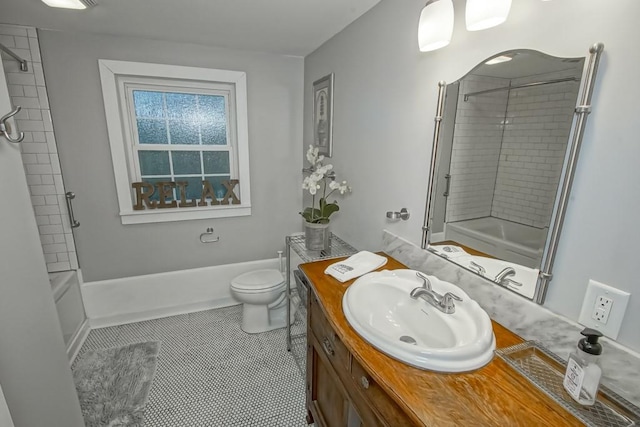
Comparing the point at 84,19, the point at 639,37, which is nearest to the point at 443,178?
the point at 639,37

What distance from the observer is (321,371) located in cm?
135

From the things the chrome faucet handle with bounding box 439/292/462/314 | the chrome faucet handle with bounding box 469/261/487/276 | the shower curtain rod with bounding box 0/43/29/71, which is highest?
the shower curtain rod with bounding box 0/43/29/71

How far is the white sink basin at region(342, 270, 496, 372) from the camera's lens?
0.80 metres

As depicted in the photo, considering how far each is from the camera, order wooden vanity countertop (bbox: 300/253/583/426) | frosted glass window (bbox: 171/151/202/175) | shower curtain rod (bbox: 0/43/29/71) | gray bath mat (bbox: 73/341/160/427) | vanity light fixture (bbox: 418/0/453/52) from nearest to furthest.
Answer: wooden vanity countertop (bbox: 300/253/583/426), vanity light fixture (bbox: 418/0/453/52), gray bath mat (bbox: 73/341/160/427), shower curtain rod (bbox: 0/43/29/71), frosted glass window (bbox: 171/151/202/175)

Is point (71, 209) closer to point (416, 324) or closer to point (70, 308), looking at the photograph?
point (70, 308)

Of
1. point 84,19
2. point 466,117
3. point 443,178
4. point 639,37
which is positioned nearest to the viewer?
point 639,37

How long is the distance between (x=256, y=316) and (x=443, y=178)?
1796mm

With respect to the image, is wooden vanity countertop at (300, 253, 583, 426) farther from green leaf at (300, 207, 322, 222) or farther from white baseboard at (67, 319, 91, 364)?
white baseboard at (67, 319, 91, 364)

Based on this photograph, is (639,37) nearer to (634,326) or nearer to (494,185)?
(494,185)

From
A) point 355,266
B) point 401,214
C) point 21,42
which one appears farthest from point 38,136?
point 401,214

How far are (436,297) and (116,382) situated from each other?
2.05 meters

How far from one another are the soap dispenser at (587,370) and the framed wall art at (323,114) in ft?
5.88

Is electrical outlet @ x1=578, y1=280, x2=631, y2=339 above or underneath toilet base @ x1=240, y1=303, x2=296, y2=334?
above

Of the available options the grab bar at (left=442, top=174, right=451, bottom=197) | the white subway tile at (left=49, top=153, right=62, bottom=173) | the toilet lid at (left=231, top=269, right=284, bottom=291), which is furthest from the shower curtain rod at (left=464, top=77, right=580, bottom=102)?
the white subway tile at (left=49, top=153, right=62, bottom=173)
